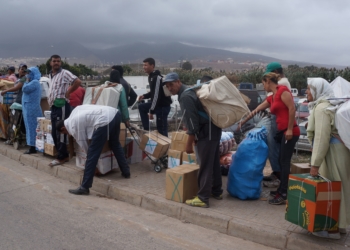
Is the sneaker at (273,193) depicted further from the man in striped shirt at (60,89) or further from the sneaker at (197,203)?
the man in striped shirt at (60,89)

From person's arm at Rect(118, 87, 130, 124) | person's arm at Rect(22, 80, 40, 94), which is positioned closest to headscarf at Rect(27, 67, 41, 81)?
person's arm at Rect(22, 80, 40, 94)

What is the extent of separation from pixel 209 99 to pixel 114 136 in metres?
2.33

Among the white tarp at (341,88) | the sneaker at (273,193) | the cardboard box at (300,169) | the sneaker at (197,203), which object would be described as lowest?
the sneaker at (197,203)

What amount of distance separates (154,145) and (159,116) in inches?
37.4

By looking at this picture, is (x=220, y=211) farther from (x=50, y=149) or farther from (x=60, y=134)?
(x=50, y=149)

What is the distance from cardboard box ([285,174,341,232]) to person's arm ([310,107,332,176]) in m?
0.17

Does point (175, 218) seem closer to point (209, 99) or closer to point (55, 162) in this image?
point (209, 99)

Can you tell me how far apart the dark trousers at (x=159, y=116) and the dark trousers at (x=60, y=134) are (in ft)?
5.25

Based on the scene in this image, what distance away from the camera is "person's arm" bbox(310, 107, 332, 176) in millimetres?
4051

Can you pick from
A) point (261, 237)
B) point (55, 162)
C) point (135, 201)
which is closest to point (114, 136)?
point (135, 201)

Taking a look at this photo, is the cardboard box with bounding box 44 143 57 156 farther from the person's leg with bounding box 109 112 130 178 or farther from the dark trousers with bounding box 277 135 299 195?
the dark trousers with bounding box 277 135 299 195

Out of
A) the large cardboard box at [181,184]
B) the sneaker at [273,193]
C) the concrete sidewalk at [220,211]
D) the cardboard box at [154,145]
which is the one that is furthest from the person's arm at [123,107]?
the sneaker at [273,193]

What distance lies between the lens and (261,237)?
448 centimetres

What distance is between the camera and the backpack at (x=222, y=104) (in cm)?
514
